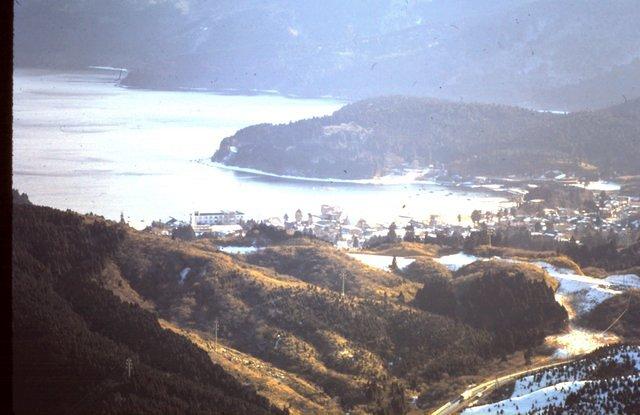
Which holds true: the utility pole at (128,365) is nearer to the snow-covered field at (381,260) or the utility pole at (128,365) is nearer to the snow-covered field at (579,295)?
Result: the snow-covered field at (579,295)

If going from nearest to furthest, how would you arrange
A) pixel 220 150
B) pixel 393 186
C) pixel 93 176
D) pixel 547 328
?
pixel 547 328 → pixel 93 176 → pixel 393 186 → pixel 220 150

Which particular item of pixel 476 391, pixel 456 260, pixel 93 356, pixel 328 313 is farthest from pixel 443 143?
pixel 93 356

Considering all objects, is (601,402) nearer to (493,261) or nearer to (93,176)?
(493,261)

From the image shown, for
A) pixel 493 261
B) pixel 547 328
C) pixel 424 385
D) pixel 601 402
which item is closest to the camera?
pixel 601 402

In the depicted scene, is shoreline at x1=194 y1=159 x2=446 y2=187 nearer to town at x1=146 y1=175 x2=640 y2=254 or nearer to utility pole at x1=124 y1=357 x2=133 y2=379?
town at x1=146 y1=175 x2=640 y2=254

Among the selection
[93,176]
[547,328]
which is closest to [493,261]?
[547,328]

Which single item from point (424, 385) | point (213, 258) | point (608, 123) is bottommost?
point (424, 385)

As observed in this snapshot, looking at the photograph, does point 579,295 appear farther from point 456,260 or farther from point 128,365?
point 128,365

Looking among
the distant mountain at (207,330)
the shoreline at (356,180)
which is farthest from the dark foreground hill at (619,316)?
the shoreline at (356,180)

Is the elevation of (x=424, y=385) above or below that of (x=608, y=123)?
below
